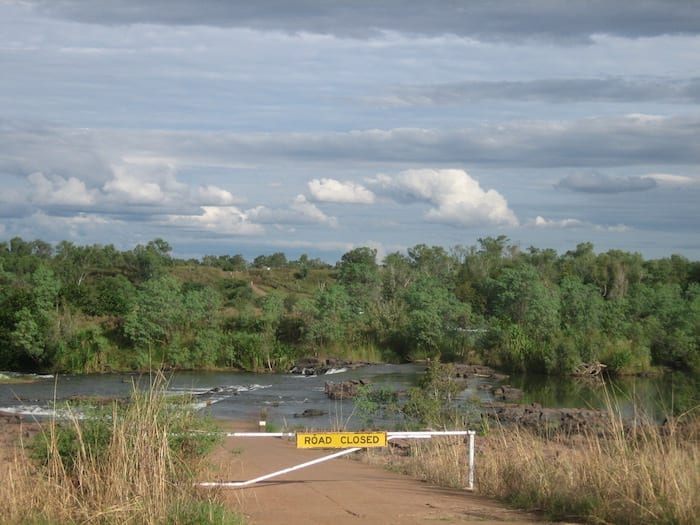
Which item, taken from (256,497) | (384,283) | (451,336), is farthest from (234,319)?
(256,497)

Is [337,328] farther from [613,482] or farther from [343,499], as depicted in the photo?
[613,482]

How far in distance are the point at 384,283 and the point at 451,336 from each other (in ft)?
77.2

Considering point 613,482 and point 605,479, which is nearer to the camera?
point 613,482

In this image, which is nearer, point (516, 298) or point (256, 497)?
point (256, 497)

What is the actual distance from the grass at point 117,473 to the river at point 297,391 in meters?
14.9

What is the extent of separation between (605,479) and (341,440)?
10.3 ft

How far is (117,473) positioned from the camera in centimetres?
878

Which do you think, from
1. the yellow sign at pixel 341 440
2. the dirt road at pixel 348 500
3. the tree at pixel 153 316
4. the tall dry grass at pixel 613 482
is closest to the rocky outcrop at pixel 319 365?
the tree at pixel 153 316

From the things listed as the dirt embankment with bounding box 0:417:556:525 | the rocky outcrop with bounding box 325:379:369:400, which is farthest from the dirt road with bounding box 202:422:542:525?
the rocky outcrop with bounding box 325:379:369:400

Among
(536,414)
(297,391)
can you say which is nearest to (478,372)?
(297,391)

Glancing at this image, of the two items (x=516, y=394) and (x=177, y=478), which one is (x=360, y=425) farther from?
(x=177, y=478)

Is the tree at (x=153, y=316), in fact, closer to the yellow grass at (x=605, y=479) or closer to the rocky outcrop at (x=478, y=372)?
the rocky outcrop at (x=478, y=372)

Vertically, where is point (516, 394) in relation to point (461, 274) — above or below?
below

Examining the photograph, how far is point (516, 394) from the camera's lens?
35.6 meters
